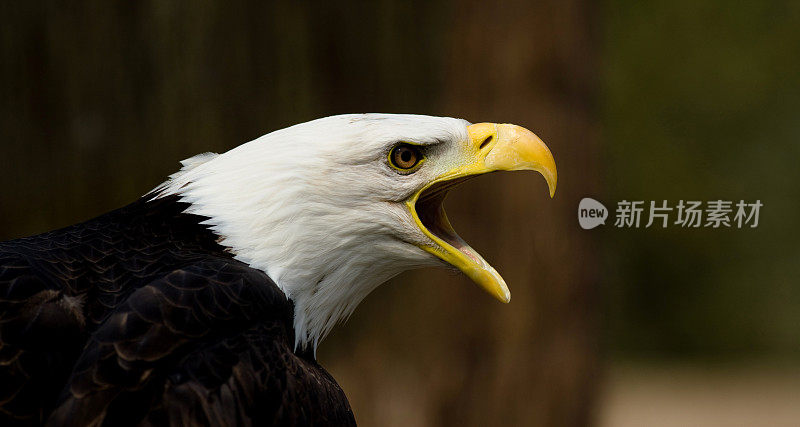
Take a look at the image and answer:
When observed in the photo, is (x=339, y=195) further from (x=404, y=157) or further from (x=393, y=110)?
(x=393, y=110)

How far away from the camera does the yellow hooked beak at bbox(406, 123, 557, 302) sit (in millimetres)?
1988

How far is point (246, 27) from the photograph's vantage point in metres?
3.94

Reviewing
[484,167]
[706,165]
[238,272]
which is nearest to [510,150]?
[484,167]

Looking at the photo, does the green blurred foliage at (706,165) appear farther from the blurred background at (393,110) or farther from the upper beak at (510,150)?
the upper beak at (510,150)

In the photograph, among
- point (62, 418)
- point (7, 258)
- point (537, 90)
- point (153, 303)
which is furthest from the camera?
point (537, 90)

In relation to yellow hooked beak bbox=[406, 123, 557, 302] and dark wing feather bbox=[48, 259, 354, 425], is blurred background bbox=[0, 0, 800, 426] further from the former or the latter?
dark wing feather bbox=[48, 259, 354, 425]

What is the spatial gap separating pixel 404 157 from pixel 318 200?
22 centimetres

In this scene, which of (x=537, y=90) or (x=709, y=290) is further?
(x=709, y=290)

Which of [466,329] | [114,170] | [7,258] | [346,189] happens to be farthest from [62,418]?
[114,170]

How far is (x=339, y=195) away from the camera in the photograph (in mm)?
1952

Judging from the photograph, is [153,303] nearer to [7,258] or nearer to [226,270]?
[226,270]

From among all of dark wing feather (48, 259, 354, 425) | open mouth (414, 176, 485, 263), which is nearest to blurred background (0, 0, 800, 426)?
open mouth (414, 176, 485, 263)

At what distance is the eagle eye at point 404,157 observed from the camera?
1.97 meters

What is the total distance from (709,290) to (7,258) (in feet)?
33.3
